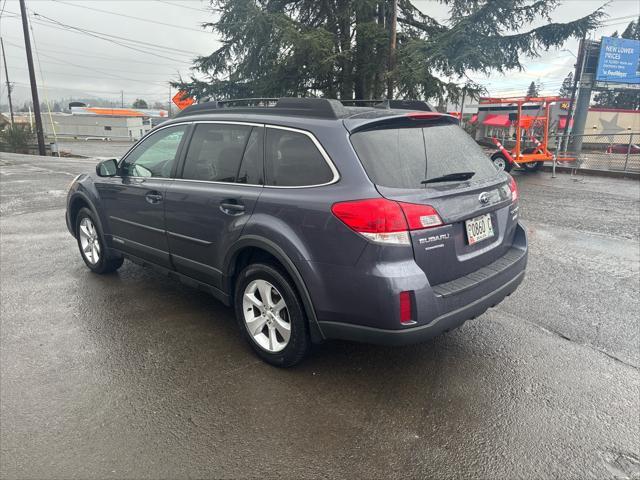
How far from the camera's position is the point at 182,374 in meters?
3.15

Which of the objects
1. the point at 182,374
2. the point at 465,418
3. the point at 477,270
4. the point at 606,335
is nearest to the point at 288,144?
the point at 477,270

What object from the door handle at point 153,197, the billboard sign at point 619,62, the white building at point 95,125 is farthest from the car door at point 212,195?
the white building at point 95,125

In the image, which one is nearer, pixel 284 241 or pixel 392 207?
pixel 392 207

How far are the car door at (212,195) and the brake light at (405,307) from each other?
1210mm

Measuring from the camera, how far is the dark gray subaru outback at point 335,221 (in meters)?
2.60

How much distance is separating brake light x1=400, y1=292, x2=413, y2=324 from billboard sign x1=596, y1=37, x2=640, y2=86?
28874mm

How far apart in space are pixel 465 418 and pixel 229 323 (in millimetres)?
2067

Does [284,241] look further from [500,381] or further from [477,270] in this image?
[500,381]

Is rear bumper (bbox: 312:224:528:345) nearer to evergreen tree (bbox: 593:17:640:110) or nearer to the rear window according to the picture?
the rear window

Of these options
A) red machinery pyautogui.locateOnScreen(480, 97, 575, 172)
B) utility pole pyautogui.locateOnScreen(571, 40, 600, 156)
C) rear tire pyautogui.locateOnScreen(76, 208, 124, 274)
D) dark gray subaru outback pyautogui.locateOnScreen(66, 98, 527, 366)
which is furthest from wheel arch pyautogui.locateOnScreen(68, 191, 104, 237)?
utility pole pyautogui.locateOnScreen(571, 40, 600, 156)

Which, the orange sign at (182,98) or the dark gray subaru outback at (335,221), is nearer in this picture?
the dark gray subaru outback at (335,221)

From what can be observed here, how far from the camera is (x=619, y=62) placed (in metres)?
26.9

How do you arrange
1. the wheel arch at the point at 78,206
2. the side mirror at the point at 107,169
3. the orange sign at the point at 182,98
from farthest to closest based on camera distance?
1. the orange sign at the point at 182,98
2. the wheel arch at the point at 78,206
3. the side mirror at the point at 107,169

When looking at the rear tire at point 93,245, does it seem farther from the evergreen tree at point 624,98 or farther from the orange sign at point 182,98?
the evergreen tree at point 624,98
